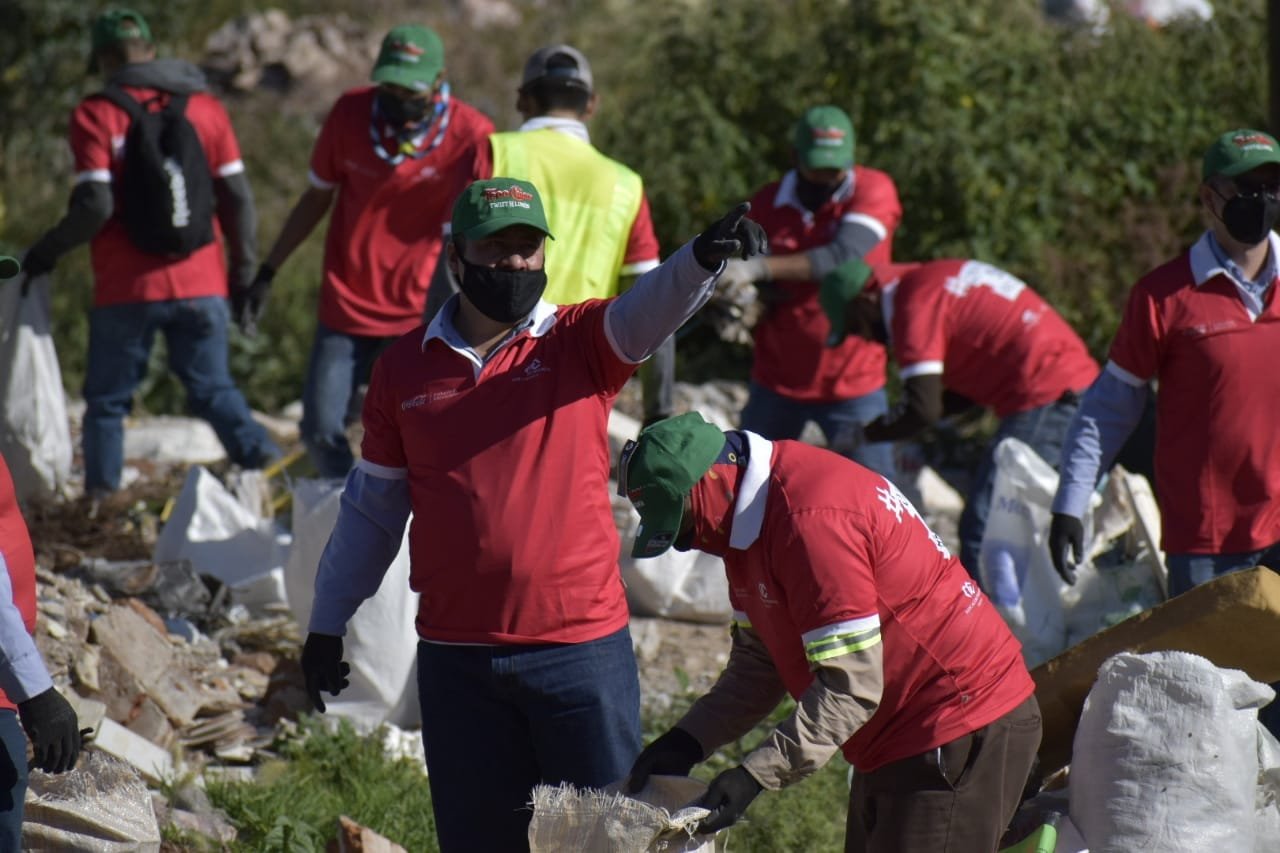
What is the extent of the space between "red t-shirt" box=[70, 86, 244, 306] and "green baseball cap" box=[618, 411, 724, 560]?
163 inches

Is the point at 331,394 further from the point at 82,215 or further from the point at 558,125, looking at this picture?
the point at 558,125

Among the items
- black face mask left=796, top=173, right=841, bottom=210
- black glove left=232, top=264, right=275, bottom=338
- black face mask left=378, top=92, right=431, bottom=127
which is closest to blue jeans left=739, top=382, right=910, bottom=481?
black face mask left=796, top=173, right=841, bottom=210

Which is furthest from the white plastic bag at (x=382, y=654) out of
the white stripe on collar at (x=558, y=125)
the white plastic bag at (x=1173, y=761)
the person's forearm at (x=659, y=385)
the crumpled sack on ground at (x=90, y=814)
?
the white plastic bag at (x=1173, y=761)

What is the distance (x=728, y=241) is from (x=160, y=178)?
4078 mm

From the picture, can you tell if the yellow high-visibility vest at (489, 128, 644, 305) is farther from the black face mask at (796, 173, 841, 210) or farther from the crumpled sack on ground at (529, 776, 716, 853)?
the crumpled sack on ground at (529, 776, 716, 853)

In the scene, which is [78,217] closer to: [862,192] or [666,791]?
[862,192]

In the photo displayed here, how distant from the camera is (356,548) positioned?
13.0 feet

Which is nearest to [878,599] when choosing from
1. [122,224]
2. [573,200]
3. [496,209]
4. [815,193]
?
[496,209]

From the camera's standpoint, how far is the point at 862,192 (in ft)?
22.5

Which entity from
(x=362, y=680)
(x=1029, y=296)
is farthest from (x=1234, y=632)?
(x=362, y=680)

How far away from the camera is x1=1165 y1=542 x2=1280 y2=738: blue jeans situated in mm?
4461

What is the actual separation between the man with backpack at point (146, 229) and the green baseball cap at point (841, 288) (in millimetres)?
2531

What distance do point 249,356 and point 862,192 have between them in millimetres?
5085

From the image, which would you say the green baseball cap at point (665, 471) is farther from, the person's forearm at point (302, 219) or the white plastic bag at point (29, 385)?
the white plastic bag at point (29, 385)
